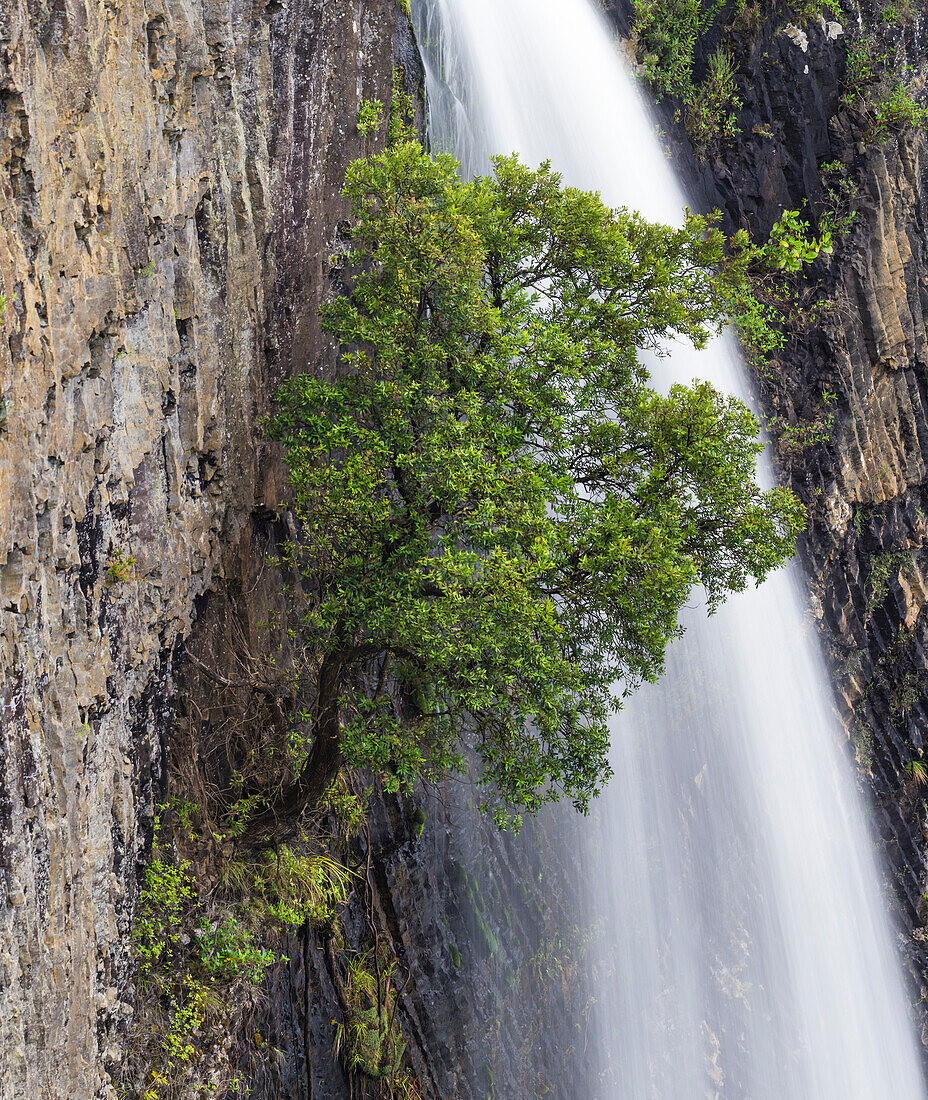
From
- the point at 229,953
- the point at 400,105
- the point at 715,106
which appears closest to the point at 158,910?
the point at 229,953

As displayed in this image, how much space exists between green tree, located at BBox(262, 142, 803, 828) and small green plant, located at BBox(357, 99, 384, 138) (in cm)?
227

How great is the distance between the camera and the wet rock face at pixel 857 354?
59.4 feet

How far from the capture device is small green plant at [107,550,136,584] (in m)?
7.29

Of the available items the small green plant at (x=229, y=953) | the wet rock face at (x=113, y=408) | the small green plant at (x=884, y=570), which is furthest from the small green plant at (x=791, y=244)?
the small green plant at (x=229, y=953)

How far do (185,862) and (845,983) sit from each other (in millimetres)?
15438

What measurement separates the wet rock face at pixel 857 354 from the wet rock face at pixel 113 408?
1200 cm

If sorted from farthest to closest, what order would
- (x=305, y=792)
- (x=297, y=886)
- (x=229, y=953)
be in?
(x=297, y=886)
(x=305, y=792)
(x=229, y=953)

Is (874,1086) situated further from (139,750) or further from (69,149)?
(69,149)

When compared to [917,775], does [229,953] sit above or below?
below

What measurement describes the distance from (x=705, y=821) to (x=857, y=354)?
10923mm

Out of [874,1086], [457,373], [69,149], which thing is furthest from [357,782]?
[874,1086]

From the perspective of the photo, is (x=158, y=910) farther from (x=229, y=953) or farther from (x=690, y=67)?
(x=690, y=67)

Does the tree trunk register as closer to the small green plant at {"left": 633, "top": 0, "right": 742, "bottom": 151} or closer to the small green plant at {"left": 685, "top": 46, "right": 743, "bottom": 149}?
the small green plant at {"left": 685, "top": 46, "right": 743, "bottom": 149}

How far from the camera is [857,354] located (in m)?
18.3
